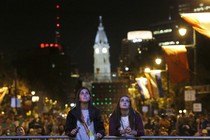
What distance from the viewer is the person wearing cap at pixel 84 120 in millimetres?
9164

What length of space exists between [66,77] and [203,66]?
121 m

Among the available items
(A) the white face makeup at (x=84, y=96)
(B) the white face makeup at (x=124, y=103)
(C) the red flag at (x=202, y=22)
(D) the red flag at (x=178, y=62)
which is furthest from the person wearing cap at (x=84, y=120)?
(D) the red flag at (x=178, y=62)

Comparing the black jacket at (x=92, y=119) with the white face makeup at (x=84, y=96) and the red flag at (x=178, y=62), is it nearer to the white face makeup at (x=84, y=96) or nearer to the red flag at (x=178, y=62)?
the white face makeup at (x=84, y=96)

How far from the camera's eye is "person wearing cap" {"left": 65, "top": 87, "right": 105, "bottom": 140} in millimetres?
9164

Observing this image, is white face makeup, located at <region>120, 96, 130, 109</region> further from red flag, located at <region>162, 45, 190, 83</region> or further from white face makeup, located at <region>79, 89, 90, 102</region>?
red flag, located at <region>162, 45, 190, 83</region>

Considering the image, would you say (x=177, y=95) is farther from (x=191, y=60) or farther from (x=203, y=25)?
(x=203, y=25)

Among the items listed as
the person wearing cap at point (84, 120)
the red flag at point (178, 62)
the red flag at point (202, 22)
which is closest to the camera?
the person wearing cap at point (84, 120)

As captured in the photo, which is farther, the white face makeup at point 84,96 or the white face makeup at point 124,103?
the white face makeup at point 124,103

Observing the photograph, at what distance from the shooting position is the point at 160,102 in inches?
2579

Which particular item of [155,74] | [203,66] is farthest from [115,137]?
[203,66]

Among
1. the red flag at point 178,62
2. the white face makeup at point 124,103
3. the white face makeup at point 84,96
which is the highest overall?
the red flag at point 178,62

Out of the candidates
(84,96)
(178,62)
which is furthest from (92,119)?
(178,62)

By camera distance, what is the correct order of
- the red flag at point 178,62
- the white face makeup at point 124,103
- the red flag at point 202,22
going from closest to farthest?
the white face makeup at point 124,103 → the red flag at point 202,22 → the red flag at point 178,62

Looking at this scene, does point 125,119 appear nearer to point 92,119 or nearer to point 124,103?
point 124,103
